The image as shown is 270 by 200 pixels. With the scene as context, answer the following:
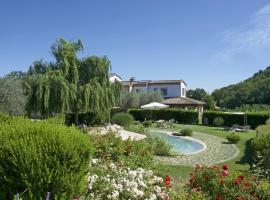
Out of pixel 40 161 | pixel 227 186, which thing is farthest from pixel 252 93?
pixel 40 161

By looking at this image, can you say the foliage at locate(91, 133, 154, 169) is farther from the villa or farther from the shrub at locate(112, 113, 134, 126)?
the villa

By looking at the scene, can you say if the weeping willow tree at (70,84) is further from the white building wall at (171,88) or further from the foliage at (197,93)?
the foliage at (197,93)

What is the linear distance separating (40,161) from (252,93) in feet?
255

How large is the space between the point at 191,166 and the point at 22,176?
34.7 ft

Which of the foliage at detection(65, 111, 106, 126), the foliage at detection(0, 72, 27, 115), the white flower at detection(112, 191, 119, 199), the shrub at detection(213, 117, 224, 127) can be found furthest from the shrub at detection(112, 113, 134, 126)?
the white flower at detection(112, 191, 119, 199)

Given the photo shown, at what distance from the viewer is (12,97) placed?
26562 mm

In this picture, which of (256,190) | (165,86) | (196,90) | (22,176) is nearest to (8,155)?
(22,176)

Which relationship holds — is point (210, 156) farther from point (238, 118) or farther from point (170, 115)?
point (170, 115)

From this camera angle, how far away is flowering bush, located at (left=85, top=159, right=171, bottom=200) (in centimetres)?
666

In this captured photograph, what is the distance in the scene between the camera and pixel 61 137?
5.34 meters

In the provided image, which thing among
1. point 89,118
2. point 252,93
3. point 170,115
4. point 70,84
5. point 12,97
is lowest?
point 89,118

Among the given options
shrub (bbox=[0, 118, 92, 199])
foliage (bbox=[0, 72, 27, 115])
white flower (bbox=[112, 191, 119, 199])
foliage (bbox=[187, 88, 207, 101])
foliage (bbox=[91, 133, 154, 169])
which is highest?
foliage (bbox=[187, 88, 207, 101])

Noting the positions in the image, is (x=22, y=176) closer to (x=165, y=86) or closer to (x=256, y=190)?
(x=256, y=190)

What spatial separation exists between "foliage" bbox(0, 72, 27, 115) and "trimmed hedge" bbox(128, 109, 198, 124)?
61.1 feet
